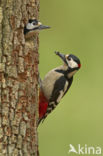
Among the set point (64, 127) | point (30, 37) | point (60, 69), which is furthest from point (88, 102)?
point (30, 37)

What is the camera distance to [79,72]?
33.8 feet

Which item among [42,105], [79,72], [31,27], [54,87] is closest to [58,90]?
[54,87]

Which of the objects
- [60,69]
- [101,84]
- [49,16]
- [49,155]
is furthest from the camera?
[49,16]

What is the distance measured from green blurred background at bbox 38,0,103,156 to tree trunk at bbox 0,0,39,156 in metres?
3.77

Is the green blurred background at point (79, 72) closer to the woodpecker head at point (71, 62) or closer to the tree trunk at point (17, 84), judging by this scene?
the woodpecker head at point (71, 62)

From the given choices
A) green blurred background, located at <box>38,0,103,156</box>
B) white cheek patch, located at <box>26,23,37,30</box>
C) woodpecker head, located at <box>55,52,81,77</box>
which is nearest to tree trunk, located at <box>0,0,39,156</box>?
white cheek patch, located at <box>26,23,37,30</box>

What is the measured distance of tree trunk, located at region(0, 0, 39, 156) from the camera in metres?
3.69

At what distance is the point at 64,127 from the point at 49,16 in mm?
3074

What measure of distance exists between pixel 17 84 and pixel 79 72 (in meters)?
6.56

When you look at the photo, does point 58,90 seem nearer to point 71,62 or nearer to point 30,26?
point 71,62

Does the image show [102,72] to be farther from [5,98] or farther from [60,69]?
[5,98]

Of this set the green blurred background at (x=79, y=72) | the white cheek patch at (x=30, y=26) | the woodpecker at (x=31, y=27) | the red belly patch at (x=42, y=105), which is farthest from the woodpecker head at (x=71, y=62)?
the green blurred background at (x=79, y=72)

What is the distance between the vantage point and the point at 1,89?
3.67 m

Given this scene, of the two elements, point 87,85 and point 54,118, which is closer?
point 54,118
